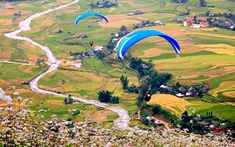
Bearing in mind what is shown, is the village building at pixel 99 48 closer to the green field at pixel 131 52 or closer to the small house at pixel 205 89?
the green field at pixel 131 52

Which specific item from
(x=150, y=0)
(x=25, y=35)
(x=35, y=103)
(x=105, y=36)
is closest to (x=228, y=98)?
(x=35, y=103)

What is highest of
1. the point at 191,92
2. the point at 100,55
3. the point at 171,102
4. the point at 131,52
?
the point at 131,52

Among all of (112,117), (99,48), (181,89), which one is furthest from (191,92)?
(99,48)

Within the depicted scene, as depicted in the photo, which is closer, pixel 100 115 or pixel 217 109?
pixel 217 109

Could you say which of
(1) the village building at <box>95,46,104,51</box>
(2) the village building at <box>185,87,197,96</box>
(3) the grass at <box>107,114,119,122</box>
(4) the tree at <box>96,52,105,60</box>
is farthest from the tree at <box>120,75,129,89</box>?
(1) the village building at <box>95,46,104,51</box>

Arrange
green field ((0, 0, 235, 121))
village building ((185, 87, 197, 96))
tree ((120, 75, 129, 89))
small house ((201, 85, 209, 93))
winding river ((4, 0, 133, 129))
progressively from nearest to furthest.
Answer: winding river ((4, 0, 133, 129)) → village building ((185, 87, 197, 96)) → small house ((201, 85, 209, 93)) → green field ((0, 0, 235, 121)) → tree ((120, 75, 129, 89))

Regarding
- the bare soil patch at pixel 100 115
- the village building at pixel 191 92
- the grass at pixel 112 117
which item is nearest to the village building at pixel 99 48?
the village building at pixel 191 92

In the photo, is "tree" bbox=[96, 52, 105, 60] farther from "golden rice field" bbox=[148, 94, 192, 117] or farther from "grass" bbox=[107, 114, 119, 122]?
"grass" bbox=[107, 114, 119, 122]

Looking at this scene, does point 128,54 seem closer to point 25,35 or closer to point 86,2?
point 25,35

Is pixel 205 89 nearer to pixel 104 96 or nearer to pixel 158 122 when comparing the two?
pixel 158 122
